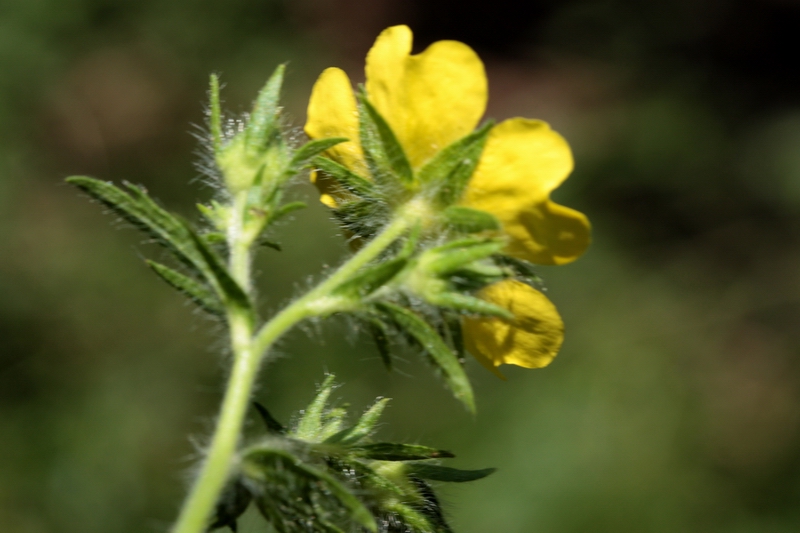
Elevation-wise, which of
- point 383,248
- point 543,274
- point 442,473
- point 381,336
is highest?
point 383,248

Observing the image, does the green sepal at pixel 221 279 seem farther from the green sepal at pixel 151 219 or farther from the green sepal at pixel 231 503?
the green sepal at pixel 231 503

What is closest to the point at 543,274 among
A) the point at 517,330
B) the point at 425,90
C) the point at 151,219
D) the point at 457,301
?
the point at 517,330

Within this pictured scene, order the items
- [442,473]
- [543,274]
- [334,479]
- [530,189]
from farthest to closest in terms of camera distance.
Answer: [543,274] < [442,473] < [530,189] < [334,479]

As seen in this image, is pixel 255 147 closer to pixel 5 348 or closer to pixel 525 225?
pixel 525 225

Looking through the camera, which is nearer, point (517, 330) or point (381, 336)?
point (381, 336)

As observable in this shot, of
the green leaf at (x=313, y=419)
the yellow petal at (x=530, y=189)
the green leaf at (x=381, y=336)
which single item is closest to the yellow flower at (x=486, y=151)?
the yellow petal at (x=530, y=189)

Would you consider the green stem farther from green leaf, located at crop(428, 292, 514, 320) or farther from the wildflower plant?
green leaf, located at crop(428, 292, 514, 320)

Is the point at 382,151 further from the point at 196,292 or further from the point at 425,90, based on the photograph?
the point at 196,292
